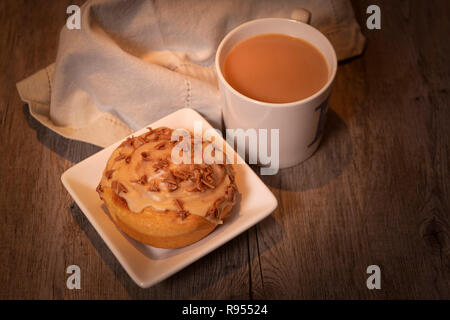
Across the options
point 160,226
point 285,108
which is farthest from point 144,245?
point 285,108

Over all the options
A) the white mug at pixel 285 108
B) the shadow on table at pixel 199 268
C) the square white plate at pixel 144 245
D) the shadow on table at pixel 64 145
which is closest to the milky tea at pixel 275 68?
the white mug at pixel 285 108

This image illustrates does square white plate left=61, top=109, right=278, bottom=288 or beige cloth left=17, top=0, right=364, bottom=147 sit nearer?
square white plate left=61, top=109, right=278, bottom=288

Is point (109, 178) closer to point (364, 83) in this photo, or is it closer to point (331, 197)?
point (331, 197)

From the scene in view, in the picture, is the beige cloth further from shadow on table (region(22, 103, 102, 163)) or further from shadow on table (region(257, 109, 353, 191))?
shadow on table (region(257, 109, 353, 191))

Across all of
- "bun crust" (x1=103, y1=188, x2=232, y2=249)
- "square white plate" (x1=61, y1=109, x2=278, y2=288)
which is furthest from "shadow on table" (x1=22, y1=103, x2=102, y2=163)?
"bun crust" (x1=103, y1=188, x2=232, y2=249)

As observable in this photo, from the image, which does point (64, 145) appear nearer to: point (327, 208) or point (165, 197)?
point (165, 197)

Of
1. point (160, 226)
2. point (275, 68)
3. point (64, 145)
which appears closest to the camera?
point (160, 226)
